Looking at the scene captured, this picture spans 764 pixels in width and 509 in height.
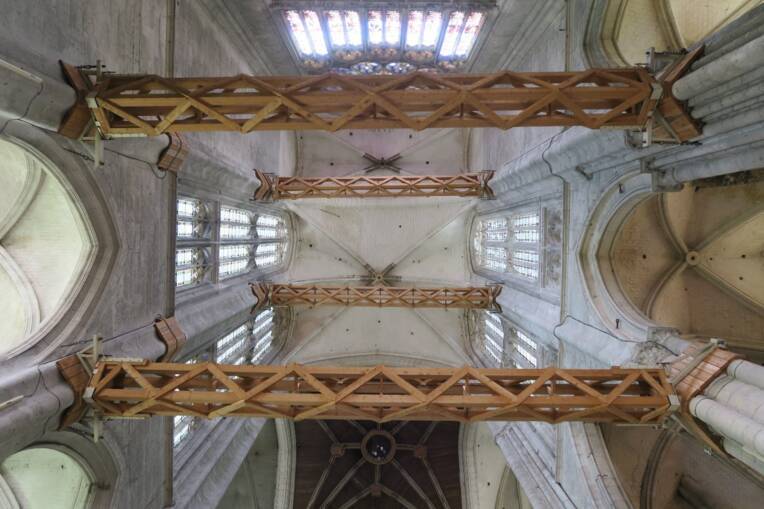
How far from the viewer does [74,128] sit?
616 cm

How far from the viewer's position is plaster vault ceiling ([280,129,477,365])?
20391mm

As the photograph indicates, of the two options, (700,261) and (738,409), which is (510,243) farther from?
(738,409)

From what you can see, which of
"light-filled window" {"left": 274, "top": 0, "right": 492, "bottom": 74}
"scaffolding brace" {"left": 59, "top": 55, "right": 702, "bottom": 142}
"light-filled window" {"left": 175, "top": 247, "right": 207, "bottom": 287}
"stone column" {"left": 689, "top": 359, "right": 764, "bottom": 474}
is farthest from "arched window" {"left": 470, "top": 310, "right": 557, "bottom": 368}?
"light-filled window" {"left": 274, "top": 0, "right": 492, "bottom": 74}

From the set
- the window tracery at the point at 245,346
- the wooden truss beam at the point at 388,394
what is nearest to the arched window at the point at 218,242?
the window tracery at the point at 245,346

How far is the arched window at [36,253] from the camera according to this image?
21.5ft

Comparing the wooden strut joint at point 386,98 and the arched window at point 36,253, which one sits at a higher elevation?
the wooden strut joint at point 386,98

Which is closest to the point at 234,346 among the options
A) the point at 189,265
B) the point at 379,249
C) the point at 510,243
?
the point at 189,265

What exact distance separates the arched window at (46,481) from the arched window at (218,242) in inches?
177

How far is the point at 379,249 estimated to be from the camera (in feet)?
70.4

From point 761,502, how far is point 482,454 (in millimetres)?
11121

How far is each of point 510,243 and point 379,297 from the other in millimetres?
5456

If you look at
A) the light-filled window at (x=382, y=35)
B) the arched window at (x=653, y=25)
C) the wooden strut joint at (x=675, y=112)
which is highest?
the light-filled window at (x=382, y=35)

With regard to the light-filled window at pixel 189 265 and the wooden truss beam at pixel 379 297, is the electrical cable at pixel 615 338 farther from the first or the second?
the light-filled window at pixel 189 265

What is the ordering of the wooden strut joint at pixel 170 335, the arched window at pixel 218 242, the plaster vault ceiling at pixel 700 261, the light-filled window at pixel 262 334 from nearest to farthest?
the wooden strut joint at pixel 170 335 < the plaster vault ceiling at pixel 700 261 < the arched window at pixel 218 242 < the light-filled window at pixel 262 334
